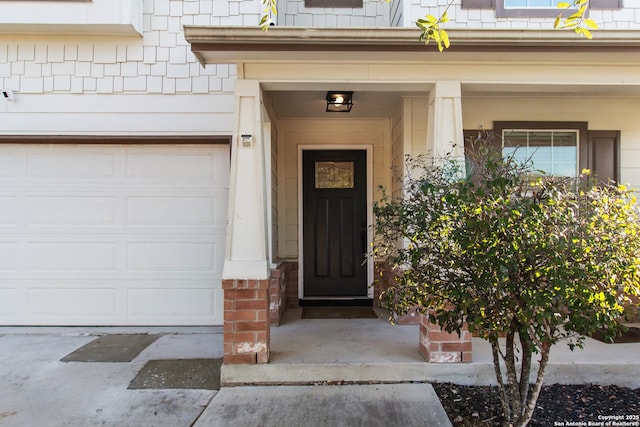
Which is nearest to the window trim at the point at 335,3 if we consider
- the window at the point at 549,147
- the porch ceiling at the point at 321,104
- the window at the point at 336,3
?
the window at the point at 336,3

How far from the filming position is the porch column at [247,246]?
134 inches

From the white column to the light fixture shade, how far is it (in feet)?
4.45

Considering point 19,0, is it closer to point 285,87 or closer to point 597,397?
point 285,87

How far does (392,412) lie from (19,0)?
5.58 m

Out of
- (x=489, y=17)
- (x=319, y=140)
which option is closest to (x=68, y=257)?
(x=319, y=140)

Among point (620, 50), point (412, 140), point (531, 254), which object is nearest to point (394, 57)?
point (412, 140)

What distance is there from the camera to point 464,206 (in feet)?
7.55

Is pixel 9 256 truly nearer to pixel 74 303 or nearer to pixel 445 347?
pixel 74 303

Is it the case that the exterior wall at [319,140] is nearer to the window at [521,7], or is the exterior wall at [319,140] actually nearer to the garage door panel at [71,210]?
the window at [521,7]

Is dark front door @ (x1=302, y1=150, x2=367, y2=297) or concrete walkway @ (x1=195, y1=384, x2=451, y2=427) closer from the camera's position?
concrete walkway @ (x1=195, y1=384, x2=451, y2=427)

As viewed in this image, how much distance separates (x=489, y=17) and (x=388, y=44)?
202cm

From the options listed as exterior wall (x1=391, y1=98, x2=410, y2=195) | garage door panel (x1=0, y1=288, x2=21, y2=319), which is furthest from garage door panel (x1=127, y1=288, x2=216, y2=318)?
exterior wall (x1=391, y1=98, x2=410, y2=195)

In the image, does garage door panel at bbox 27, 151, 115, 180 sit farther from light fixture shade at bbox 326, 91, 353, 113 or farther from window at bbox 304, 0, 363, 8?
window at bbox 304, 0, 363, 8

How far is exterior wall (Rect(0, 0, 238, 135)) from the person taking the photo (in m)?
4.83
